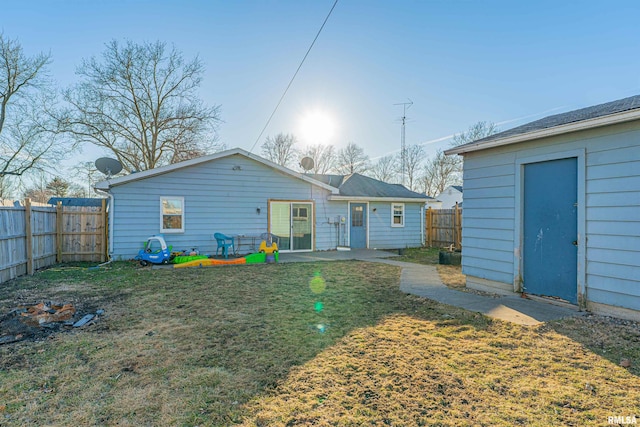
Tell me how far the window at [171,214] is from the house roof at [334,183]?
0.99 meters

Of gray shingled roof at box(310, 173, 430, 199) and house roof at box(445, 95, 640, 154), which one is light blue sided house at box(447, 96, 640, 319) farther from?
gray shingled roof at box(310, 173, 430, 199)

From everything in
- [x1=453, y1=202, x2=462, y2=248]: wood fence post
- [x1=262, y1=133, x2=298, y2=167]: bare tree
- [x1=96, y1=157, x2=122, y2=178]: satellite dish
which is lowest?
[x1=453, y1=202, x2=462, y2=248]: wood fence post

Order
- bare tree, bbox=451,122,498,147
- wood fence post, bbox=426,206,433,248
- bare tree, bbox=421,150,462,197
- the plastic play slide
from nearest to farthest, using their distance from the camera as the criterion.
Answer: the plastic play slide → wood fence post, bbox=426,206,433,248 → bare tree, bbox=451,122,498,147 → bare tree, bbox=421,150,462,197

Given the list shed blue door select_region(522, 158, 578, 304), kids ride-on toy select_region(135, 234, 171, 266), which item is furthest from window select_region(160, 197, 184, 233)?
shed blue door select_region(522, 158, 578, 304)

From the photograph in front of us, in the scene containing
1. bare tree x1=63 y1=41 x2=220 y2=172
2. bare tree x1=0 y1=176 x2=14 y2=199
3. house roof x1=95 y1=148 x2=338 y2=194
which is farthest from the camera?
bare tree x1=63 y1=41 x2=220 y2=172

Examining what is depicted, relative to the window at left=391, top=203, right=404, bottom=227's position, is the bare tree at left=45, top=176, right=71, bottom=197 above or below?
above

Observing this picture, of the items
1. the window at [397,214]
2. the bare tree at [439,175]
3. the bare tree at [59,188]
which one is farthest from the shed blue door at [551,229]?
the bare tree at [439,175]

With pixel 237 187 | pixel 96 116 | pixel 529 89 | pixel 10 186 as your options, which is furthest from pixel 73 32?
pixel 529 89

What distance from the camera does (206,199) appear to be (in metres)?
11.0

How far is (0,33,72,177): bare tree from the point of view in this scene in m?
17.1

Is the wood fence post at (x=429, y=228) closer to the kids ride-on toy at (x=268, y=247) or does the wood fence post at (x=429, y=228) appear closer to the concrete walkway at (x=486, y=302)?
the concrete walkway at (x=486, y=302)

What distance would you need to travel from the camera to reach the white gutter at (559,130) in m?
4.02

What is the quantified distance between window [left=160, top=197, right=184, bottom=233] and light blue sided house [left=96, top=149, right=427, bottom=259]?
3 centimetres

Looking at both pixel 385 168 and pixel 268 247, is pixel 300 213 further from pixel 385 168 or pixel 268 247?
pixel 385 168
